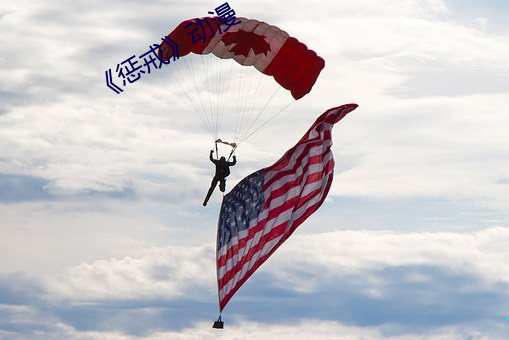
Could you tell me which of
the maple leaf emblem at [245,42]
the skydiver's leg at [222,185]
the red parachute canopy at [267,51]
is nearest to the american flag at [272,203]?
the skydiver's leg at [222,185]

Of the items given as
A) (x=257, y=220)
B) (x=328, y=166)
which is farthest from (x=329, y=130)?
(x=257, y=220)

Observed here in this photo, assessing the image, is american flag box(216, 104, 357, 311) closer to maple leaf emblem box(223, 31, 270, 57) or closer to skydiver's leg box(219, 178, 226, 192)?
skydiver's leg box(219, 178, 226, 192)

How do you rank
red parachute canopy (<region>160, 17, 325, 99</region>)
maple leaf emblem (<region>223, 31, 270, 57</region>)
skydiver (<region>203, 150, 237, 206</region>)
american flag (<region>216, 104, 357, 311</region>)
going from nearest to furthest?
american flag (<region>216, 104, 357, 311</region>)
skydiver (<region>203, 150, 237, 206</region>)
red parachute canopy (<region>160, 17, 325, 99</region>)
maple leaf emblem (<region>223, 31, 270, 57</region>)

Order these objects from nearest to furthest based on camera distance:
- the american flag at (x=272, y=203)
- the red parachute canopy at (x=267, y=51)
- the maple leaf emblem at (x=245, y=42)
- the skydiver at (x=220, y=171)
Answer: the american flag at (x=272, y=203) → the skydiver at (x=220, y=171) → the red parachute canopy at (x=267, y=51) → the maple leaf emblem at (x=245, y=42)

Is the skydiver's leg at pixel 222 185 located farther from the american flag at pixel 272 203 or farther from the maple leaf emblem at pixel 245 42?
the maple leaf emblem at pixel 245 42

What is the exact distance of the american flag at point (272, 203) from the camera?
48.1 metres

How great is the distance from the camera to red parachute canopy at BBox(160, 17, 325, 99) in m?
49.2

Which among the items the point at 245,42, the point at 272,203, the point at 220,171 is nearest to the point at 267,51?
the point at 245,42

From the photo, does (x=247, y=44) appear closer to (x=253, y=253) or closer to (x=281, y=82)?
(x=281, y=82)

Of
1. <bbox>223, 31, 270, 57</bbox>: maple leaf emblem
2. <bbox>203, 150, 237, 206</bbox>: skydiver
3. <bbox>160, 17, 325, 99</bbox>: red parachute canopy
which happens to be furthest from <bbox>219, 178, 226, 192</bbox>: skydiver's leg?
<bbox>223, 31, 270, 57</bbox>: maple leaf emblem

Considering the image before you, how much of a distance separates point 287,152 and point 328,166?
164 cm

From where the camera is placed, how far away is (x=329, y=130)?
49.2 m

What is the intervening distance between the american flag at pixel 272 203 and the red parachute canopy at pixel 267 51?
6.20ft

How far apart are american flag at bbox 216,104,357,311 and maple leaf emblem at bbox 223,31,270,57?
348 cm
